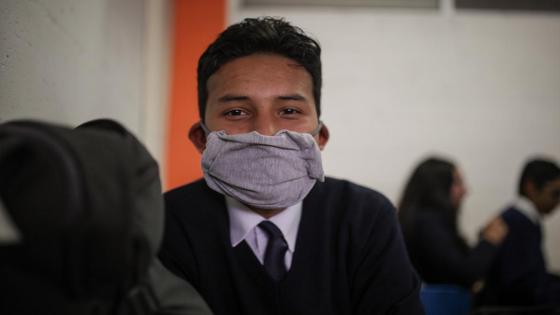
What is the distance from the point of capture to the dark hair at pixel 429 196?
6.46 feet

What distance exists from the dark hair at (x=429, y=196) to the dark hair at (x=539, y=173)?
0.37 m

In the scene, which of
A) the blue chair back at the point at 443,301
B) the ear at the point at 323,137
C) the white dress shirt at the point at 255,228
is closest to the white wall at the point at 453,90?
the blue chair back at the point at 443,301

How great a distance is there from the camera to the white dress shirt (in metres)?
0.77

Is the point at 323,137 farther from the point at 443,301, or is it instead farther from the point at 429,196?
the point at 429,196

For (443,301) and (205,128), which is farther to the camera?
(443,301)

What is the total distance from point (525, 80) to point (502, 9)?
0.47 meters

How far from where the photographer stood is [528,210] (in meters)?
1.99

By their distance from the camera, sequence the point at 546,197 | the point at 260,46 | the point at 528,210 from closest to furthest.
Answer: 1. the point at 260,46
2. the point at 528,210
3. the point at 546,197

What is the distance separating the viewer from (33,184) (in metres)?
0.32

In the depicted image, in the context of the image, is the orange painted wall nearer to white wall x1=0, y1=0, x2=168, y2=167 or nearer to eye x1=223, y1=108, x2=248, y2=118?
white wall x1=0, y1=0, x2=168, y2=167

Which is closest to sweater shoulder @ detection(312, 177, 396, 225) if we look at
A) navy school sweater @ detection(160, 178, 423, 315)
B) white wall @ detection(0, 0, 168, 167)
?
navy school sweater @ detection(160, 178, 423, 315)

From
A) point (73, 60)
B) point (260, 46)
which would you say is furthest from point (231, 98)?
point (73, 60)

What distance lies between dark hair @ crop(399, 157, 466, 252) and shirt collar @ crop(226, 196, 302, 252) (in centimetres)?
128

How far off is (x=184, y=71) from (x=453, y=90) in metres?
1.65
